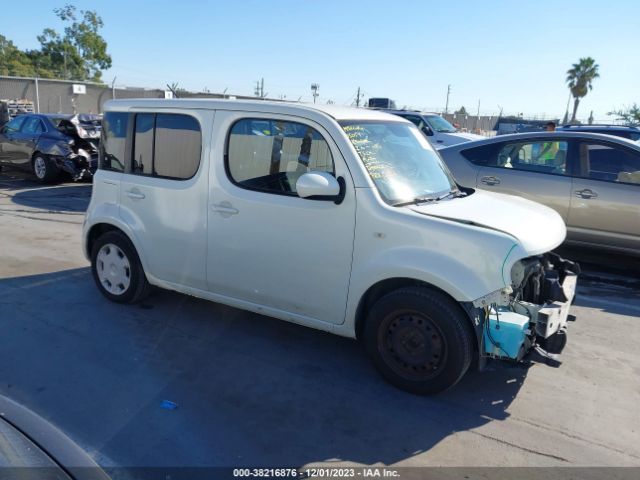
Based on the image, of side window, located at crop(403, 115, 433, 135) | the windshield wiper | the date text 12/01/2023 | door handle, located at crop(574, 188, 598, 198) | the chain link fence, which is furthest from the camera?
the chain link fence

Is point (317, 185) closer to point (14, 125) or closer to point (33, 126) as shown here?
point (33, 126)

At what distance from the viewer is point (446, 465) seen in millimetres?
2938

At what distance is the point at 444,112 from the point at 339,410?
116 ft

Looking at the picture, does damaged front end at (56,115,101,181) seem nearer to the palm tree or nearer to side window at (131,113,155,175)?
side window at (131,113,155,175)

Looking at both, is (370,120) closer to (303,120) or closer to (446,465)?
(303,120)

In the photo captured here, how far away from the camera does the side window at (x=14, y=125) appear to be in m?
13.0

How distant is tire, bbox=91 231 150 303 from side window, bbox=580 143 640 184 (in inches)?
212

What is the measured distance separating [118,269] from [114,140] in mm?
1221

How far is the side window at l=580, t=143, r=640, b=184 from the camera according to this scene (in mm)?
6539

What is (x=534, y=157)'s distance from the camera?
22.7ft

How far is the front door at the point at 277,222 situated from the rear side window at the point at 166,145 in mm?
261

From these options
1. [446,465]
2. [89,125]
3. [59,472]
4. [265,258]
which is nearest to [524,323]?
[446,465]

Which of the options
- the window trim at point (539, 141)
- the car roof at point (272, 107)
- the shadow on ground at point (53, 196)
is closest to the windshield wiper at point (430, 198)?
the car roof at point (272, 107)

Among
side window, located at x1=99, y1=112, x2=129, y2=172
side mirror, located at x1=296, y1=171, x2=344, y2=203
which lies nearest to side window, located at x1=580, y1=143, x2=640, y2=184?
side mirror, located at x1=296, y1=171, x2=344, y2=203
